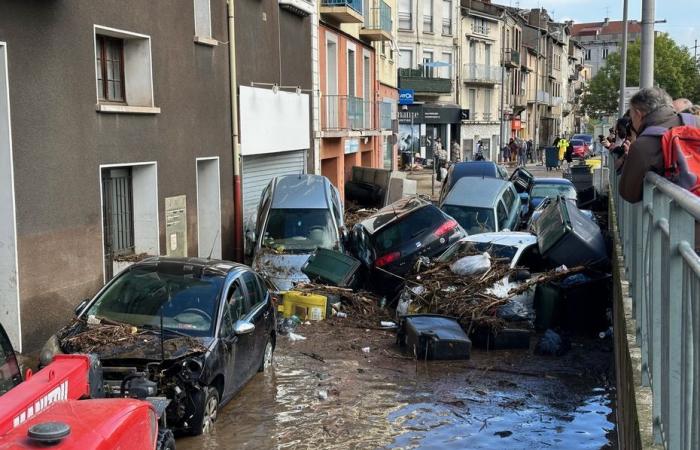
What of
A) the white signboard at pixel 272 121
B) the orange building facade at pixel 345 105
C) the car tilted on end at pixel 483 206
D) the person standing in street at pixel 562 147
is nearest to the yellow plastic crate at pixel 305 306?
the car tilted on end at pixel 483 206

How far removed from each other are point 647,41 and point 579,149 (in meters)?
49.6

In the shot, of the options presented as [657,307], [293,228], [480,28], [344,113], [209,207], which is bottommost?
[293,228]

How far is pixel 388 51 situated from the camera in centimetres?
3944

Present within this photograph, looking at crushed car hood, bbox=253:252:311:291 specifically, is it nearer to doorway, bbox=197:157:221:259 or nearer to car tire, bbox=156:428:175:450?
doorway, bbox=197:157:221:259

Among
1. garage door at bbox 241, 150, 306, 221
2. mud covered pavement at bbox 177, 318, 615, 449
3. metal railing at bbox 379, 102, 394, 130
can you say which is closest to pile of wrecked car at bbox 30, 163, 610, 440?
mud covered pavement at bbox 177, 318, 615, 449

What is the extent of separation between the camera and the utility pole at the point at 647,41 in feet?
48.4

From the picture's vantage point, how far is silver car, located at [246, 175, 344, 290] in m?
14.8

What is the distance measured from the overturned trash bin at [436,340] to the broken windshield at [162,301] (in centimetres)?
349

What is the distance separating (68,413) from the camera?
4.46 meters

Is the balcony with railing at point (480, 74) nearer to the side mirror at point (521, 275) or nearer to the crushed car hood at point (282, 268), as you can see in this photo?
the crushed car hood at point (282, 268)

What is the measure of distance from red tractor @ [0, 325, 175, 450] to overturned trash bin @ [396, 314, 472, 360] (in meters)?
5.92

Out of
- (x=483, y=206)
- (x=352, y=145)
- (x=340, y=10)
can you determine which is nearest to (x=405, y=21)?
(x=352, y=145)

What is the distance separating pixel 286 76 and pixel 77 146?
10737 millimetres

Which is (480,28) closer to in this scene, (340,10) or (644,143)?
(340,10)
